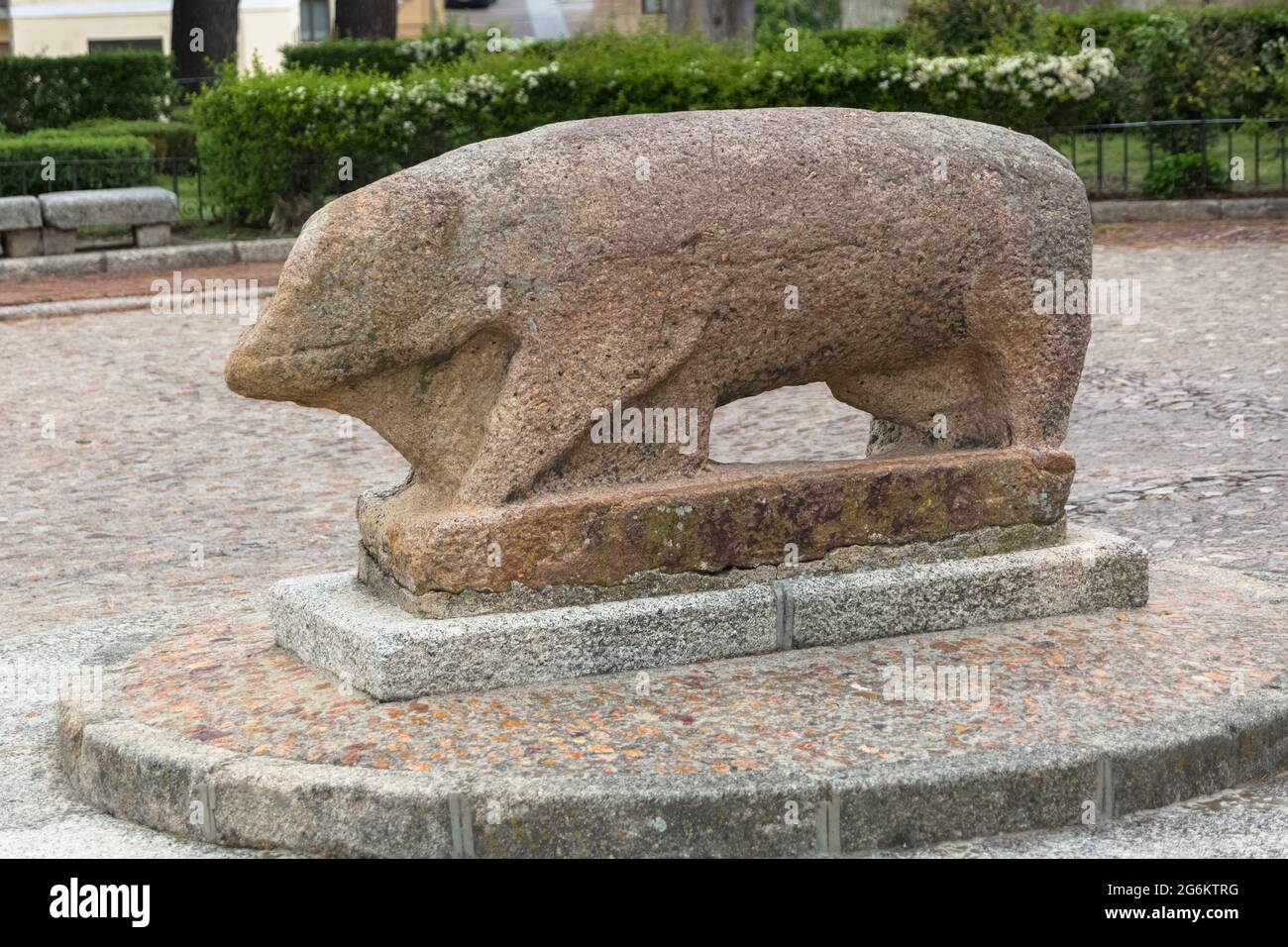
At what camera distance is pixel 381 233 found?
5047mm

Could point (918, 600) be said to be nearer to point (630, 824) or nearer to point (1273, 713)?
point (1273, 713)

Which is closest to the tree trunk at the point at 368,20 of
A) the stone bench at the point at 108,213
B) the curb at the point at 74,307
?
the stone bench at the point at 108,213

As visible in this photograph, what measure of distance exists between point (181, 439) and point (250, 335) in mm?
5190

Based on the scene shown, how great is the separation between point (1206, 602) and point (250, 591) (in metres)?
3.61

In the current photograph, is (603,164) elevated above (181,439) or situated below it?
above

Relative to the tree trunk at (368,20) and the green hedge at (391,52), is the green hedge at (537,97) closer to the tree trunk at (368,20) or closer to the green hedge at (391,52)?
the green hedge at (391,52)

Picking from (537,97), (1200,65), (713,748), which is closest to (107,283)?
(537,97)

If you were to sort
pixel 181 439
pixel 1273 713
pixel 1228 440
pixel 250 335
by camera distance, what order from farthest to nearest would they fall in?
pixel 181 439, pixel 1228 440, pixel 250 335, pixel 1273 713

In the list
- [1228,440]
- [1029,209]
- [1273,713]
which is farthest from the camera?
[1228,440]

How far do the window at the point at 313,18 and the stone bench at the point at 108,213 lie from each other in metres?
23.1

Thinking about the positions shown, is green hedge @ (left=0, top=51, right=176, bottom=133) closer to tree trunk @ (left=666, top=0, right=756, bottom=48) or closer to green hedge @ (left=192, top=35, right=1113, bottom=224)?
green hedge @ (left=192, top=35, right=1113, bottom=224)

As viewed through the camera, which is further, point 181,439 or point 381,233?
point 181,439

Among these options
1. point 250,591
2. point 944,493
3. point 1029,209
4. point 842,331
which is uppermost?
point 1029,209

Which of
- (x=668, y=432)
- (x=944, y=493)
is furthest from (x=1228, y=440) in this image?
(x=668, y=432)
